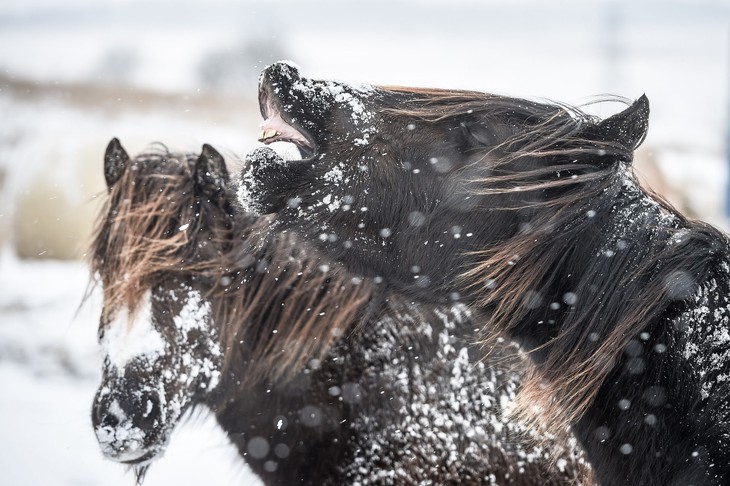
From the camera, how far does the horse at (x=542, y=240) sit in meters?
1.67

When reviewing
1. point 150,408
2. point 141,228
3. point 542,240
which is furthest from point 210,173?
point 542,240

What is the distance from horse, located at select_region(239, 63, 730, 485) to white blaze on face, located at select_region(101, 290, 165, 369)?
0.69m

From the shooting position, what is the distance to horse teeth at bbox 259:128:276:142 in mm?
1965

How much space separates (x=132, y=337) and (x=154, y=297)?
170mm

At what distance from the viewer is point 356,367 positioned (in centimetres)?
241

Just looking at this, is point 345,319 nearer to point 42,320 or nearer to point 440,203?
point 440,203

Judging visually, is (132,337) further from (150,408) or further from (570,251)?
(570,251)

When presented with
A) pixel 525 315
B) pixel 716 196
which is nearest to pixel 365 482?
pixel 525 315

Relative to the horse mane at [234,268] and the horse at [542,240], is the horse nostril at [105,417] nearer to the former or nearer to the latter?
the horse mane at [234,268]

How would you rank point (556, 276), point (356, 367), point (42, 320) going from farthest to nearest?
point (42, 320) < point (356, 367) < point (556, 276)

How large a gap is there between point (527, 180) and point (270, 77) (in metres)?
0.90

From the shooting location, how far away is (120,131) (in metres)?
8.49

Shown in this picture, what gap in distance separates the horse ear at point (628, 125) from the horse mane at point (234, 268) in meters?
1.05

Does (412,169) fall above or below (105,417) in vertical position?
above
